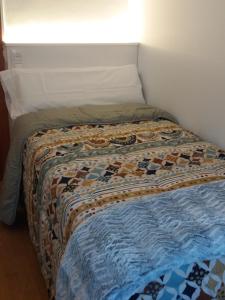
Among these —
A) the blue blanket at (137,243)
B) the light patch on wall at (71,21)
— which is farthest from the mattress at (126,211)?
the light patch on wall at (71,21)

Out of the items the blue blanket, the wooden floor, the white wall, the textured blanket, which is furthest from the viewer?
the textured blanket

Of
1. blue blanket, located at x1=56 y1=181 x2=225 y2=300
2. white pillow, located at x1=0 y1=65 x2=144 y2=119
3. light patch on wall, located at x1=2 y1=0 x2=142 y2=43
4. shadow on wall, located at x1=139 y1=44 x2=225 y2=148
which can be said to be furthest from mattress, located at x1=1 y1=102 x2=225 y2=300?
light patch on wall, located at x1=2 y1=0 x2=142 y2=43

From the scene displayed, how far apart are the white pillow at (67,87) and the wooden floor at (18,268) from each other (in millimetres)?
791

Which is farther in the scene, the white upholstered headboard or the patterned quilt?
the white upholstered headboard

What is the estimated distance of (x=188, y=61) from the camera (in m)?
1.96

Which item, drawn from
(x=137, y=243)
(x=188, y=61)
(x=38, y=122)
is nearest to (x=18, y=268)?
(x=38, y=122)

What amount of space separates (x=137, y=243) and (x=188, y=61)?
4.60 ft

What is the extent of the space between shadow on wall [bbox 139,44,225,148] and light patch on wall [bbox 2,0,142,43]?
274mm

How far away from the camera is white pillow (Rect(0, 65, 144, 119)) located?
219 centimetres

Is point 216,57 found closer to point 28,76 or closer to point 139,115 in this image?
point 139,115

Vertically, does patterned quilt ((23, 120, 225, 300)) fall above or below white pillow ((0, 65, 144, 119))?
below

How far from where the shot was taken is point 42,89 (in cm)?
222

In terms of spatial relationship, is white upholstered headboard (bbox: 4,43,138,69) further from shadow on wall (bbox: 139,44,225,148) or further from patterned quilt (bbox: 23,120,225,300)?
patterned quilt (bbox: 23,120,225,300)

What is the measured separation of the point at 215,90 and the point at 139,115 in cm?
53
